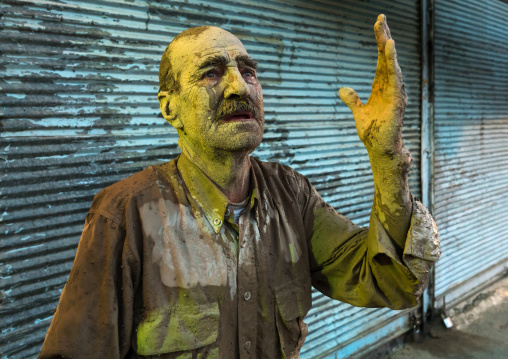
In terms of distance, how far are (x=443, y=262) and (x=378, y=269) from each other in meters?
4.72

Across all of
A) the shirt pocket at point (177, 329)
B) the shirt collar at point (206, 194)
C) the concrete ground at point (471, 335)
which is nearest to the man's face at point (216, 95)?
the shirt collar at point (206, 194)

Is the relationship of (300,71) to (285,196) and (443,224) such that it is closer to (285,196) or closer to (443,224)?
(285,196)

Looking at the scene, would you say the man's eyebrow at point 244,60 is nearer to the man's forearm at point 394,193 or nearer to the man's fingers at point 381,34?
the man's fingers at point 381,34

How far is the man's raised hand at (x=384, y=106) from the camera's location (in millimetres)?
1457

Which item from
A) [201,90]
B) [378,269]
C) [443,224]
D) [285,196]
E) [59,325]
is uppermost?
[201,90]

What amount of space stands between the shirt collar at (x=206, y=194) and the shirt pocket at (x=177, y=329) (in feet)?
1.09

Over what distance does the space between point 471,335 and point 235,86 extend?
543cm

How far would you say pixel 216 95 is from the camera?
5.50ft

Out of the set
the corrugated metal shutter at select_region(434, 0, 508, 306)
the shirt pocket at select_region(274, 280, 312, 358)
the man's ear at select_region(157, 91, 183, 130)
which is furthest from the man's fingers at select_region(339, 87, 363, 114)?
the corrugated metal shutter at select_region(434, 0, 508, 306)

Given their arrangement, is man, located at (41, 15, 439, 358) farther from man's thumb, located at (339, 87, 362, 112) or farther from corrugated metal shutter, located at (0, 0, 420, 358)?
corrugated metal shutter, located at (0, 0, 420, 358)

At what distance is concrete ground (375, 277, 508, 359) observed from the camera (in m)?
5.04

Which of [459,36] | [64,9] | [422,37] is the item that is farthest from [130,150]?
[459,36]

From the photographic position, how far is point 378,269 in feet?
5.69

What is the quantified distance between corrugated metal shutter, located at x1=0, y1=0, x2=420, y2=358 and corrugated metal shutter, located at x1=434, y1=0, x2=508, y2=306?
260 cm
